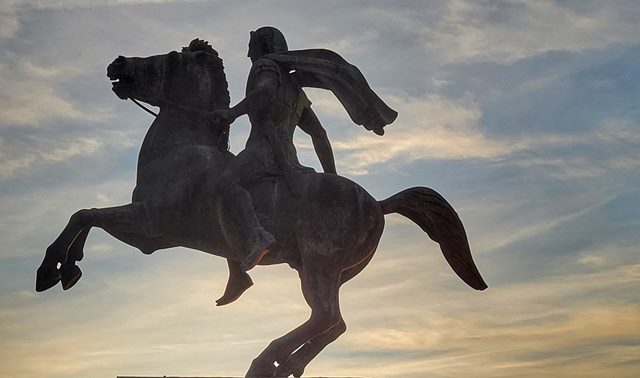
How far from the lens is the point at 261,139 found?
969 centimetres

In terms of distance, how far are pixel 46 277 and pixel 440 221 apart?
3.71 meters

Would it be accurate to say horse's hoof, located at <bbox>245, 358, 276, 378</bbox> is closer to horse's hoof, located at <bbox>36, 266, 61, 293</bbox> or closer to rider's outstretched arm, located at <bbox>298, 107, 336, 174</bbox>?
horse's hoof, located at <bbox>36, 266, 61, 293</bbox>

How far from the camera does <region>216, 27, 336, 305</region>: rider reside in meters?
9.19

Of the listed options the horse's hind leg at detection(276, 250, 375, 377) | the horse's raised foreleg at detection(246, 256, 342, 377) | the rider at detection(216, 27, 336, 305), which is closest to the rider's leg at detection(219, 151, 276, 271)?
the rider at detection(216, 27, 336, 305)

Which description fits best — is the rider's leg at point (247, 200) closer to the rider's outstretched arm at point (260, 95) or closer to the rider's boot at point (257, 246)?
the rider's boot at point (257, 246)

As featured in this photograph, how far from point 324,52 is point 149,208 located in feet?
7.52

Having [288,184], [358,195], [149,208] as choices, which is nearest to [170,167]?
[149,208]

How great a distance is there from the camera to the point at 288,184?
31.1 feet

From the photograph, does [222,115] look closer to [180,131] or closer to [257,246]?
[180,131]

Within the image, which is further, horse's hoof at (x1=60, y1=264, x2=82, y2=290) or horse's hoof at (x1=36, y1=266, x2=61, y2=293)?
horse's hoof at (x1=60, y1=264, x2=82, y2=290)

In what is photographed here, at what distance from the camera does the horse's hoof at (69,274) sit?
9.32 m

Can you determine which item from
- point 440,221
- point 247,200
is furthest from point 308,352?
point 440,221

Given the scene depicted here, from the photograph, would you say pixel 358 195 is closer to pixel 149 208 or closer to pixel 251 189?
pixel 251 189

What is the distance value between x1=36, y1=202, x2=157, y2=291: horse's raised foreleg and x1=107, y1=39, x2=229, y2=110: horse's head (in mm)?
1123
